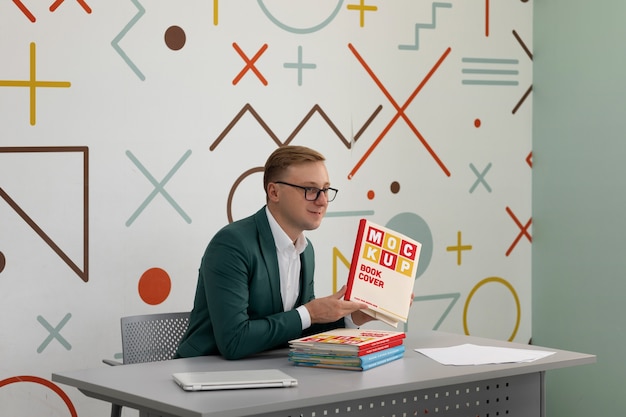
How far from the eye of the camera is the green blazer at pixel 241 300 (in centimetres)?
269

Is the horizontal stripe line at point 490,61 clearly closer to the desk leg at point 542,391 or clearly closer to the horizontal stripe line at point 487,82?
the horizontal stripe line at point 487,82

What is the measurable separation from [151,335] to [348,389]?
1040 millimetres

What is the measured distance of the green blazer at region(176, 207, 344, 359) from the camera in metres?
2.69

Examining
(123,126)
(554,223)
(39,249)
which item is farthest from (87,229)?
(554,223)

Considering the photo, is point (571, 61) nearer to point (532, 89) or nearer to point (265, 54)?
point (532, 89)

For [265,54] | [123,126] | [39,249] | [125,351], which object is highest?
[265,54]

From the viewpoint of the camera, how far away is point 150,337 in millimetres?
3102

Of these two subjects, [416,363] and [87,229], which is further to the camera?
[87,229]

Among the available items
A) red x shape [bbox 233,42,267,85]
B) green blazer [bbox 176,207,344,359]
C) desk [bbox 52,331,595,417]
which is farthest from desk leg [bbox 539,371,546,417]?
red x shape [bbox 233,42,267,85]

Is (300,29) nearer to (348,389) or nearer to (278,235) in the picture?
(278,235)

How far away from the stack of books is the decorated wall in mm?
1191

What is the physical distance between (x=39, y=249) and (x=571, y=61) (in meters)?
2.66

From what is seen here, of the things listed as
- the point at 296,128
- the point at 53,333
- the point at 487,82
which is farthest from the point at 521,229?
the point at 53,333

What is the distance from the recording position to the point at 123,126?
3514 millimetres
